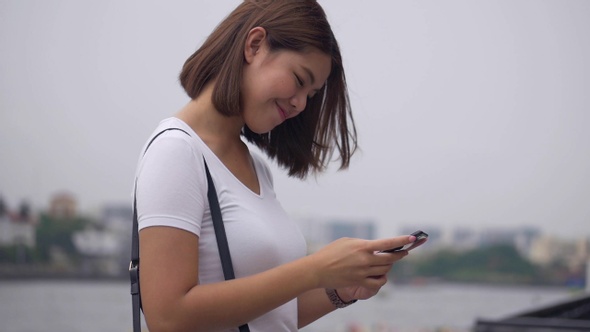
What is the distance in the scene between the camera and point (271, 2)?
41.8 inches

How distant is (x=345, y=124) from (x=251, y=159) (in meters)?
0.17

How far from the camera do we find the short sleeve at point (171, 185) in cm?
89

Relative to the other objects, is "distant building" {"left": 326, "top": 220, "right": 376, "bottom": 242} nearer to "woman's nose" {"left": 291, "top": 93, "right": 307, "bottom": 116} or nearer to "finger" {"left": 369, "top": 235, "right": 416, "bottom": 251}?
"woman's nose" {"left": 291, "top": 93, "right": 307, "bottom": 116}

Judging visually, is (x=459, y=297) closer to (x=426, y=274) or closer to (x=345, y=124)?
(x=426, y=274)

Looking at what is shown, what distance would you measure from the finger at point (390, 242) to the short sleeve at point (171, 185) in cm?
21

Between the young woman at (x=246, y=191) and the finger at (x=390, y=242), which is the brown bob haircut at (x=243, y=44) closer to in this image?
the young woman at (x=246, y=191)

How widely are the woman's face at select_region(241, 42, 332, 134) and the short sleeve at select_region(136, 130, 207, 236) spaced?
4.8 inches

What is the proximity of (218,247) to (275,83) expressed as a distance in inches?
9.0

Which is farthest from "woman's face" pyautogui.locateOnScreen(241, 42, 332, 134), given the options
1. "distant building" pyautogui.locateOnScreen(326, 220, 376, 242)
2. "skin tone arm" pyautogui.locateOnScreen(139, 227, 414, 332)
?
"distant building" pyautogui.locateOnScreen(326, 220, 376, 242)

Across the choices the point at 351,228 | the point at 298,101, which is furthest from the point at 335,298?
the point at 351,228

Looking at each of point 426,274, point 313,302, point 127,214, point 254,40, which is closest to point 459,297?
point 426,274

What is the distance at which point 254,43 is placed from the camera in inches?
40.4

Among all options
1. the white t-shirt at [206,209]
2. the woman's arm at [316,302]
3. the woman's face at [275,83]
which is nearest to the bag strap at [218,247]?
the white t-shirt at [206,209]

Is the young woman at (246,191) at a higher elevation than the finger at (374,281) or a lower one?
higher
